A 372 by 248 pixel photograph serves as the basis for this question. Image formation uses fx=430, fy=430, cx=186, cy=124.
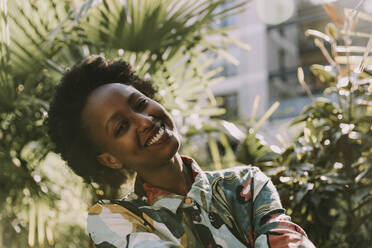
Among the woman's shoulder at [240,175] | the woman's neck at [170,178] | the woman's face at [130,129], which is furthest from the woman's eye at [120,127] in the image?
the woman's shoulder at [240,175]

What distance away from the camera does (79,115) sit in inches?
45.4

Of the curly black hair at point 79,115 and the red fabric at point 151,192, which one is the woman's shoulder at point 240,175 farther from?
the curly black hair at point 79,115

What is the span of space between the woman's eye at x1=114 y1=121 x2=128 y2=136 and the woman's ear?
0.09 meters

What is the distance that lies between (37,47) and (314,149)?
0.99m

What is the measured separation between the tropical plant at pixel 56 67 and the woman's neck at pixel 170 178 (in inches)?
17.7

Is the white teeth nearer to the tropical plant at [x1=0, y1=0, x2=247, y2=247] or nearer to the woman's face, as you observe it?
the woman's face

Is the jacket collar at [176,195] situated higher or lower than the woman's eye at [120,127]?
lower

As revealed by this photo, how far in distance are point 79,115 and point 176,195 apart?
1.19ft

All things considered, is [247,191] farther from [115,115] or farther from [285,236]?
[115,115]

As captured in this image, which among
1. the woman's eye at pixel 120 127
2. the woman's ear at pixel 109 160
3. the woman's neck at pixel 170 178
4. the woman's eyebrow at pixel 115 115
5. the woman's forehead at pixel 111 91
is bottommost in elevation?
the woman's neck at pixel 170 178

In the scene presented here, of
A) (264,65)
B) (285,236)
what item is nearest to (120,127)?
(285,236)

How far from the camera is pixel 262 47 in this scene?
12148 millimetres

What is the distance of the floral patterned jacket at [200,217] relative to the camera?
91 cm

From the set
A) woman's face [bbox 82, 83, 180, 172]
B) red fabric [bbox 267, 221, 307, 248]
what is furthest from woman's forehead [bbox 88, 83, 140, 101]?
red fabric [bbox 267, 221, 307, 248]
